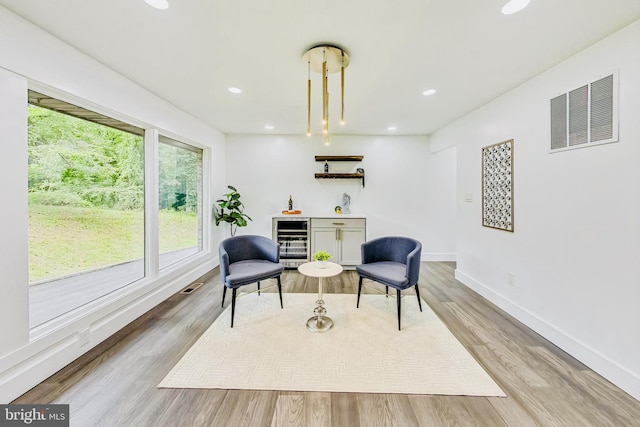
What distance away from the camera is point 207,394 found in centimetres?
168

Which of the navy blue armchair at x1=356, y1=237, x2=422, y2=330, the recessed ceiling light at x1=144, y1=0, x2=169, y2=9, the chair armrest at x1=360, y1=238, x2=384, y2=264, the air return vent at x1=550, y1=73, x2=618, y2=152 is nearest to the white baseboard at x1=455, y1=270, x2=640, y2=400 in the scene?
the navy blue armchair at x1=356, y1=237, x2=422, y2=330

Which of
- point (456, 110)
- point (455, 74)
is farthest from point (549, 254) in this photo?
point (456, 110)

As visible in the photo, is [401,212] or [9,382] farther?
[401,212]

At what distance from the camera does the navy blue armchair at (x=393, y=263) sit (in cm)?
250

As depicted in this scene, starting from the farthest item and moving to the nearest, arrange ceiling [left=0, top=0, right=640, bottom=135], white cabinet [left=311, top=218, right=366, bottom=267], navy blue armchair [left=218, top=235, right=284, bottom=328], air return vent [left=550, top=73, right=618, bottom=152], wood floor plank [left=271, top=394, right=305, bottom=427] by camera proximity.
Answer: white cabinet [left=311, top=218, right=366, bottom=267] < navy blue armchair [left=218, top=235, right=284, bottom=328] < air return vent [left=550, top=73, right=618, bottom=152] < ceiling [left=0, top=0, right=640, bottom=135] < wood floor plank [left=271, top=394, right=305, bottom=427]

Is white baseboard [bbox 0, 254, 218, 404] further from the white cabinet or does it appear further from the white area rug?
the white cabinet

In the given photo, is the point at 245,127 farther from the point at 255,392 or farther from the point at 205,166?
the point at 255,392

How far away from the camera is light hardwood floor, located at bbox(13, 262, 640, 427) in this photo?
4.88 ft

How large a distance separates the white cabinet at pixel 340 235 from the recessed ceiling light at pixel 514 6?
124 inches

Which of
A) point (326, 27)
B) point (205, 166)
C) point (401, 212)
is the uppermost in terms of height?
point (326, 27)

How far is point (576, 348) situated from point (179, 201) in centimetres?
463

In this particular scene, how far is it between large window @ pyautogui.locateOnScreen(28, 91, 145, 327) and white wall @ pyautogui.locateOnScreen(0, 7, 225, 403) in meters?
0.17

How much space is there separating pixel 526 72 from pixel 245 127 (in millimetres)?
3816

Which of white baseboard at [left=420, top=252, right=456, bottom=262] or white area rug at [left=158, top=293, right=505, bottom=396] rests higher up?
white baseboard at [left=420, top=252, right=456, bottom=262]
